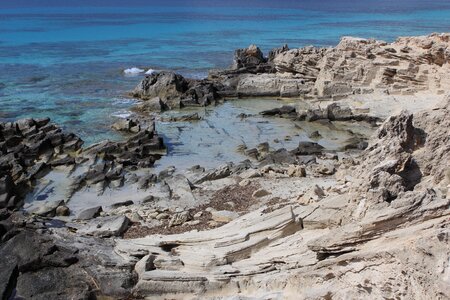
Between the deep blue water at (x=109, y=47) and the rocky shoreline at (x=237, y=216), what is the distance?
18.9 feet

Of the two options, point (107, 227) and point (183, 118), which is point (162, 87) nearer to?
point (183, 118)

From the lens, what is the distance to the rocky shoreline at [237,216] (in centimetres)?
791

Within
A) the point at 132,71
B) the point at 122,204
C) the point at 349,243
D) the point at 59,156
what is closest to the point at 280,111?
the point at 59,156

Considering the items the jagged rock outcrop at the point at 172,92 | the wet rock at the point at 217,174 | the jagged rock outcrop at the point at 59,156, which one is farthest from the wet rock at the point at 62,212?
the jagged rock outcrop at the point at 172,92

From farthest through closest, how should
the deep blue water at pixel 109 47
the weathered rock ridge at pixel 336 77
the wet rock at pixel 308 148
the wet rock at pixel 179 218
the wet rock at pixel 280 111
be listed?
the deep blue water at pixel 109 47, the weathered rock ridge at pixel 336 77, the wet rock at pixel 280 111, the wet rock at pixel 308 148, the wet rock at pixel 179 218

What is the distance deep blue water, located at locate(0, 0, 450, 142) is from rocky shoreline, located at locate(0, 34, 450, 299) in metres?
5.76

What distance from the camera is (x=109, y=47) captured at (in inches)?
2456

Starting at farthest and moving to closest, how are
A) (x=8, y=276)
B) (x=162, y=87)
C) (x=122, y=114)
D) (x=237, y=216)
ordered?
(x=162, y=87) < (x=122, y=114) < (x=237, y=216) < (x=8, y=276)

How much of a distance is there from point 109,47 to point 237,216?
51.7 meters

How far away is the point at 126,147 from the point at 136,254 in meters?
12.7

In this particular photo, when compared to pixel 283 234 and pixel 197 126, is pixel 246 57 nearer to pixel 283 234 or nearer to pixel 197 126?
pixel 197 126

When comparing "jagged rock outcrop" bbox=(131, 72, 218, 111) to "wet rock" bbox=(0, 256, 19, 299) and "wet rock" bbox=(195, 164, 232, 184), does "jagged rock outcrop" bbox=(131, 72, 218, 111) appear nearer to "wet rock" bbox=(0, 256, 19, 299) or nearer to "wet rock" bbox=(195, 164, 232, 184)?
"wet rock" bbox=(195, 164, 232, 184)

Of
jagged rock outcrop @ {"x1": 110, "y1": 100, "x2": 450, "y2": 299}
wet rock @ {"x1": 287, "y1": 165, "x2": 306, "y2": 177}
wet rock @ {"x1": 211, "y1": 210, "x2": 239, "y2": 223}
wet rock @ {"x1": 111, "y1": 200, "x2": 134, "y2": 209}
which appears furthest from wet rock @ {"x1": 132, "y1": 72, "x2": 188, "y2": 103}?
jagged rock outcrop @ {"x1": 110, "y1": 100, "x2": 450, "y2": 299}

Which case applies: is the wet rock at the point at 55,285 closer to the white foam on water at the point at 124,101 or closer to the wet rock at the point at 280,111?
the wet rock at the point at 280,111
